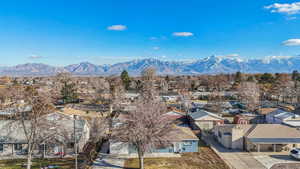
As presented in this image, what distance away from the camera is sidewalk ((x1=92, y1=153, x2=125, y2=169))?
2261 cm

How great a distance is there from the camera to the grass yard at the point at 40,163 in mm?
22188

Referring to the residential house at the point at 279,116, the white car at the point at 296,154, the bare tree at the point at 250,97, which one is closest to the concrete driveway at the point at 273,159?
the white car at the point at 296,154

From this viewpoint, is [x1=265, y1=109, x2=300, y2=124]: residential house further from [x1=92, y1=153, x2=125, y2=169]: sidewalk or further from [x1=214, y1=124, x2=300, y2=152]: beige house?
[x1=92, y1=153, x2=125, y2=169]: sidewalk

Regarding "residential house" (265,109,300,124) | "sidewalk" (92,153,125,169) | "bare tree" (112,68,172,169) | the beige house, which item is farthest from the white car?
"sidewalk" (92,153,125,169)

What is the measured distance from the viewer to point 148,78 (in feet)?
253

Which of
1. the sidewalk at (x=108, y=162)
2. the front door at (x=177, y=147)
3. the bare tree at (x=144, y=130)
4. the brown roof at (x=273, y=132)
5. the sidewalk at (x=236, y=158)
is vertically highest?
the bare tree at (x=144, y=130)

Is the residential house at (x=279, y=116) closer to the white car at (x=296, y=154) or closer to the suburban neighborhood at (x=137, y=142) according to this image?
the suburban neighborhood at (x=137, y=142)

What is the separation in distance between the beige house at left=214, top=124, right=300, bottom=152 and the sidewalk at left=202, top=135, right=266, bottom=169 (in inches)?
53.4

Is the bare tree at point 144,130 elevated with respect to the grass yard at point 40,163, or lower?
elevated

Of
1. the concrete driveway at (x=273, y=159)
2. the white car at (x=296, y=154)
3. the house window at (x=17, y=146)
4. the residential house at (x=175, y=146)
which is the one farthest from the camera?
the residential house at (x=175, y=146)

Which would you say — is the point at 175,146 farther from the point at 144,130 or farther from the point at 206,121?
the point at 206,121

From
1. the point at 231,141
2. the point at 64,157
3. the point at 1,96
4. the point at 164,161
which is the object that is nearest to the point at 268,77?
the point at 231,141

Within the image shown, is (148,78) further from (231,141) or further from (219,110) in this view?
(231,141)

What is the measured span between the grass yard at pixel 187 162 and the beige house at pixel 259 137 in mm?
4422
